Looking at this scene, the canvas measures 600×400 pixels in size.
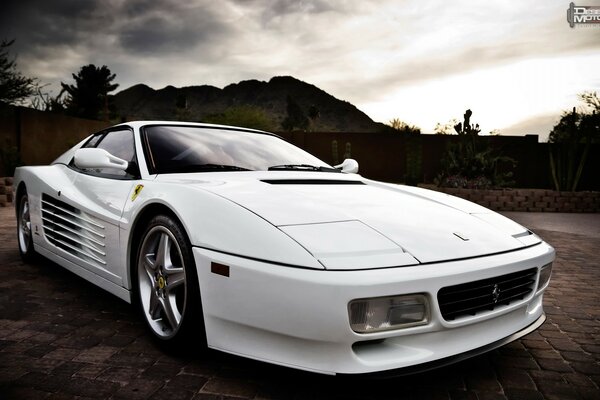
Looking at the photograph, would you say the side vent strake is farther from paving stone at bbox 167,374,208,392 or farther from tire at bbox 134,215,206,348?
paving stone at bbox 167,374,208,392

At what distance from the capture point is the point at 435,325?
166cm

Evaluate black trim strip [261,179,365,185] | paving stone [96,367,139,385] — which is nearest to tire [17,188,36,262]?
paving stone [96,367,139,385]

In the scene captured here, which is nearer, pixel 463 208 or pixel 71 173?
pixel 463 208

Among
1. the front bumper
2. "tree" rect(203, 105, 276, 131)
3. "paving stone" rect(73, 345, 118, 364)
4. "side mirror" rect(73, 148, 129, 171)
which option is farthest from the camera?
"tree" rect(203, 105, 276, 131)

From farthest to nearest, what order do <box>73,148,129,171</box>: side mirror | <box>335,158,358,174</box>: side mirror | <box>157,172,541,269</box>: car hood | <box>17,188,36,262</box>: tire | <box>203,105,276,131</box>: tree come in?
<box>203,105,276,131</box>: tree
<box>17,188,36,262</box>: tire
<box>335,158,358,174</box>: side mirror
<box>73,148,129,171</box>: side mirror
<box>157,172,541,269</box>: car hood

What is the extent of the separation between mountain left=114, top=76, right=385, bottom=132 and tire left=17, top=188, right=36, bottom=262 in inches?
4364

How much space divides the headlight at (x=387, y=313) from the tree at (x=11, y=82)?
492 inches

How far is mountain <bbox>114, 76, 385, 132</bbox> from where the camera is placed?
12038cm

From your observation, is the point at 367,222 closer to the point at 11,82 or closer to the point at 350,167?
the point at 350,167

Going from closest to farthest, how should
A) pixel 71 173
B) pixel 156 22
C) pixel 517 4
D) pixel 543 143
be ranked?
pixel 71 173, pixel 517 4, pixel 156 22, pixel 543 143

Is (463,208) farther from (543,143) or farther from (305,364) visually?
(543,143)

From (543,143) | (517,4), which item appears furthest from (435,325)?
(543,143)

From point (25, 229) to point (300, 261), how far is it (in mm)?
3425

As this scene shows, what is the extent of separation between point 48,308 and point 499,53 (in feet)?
27.3
